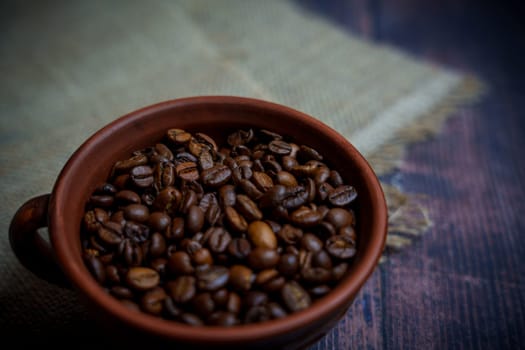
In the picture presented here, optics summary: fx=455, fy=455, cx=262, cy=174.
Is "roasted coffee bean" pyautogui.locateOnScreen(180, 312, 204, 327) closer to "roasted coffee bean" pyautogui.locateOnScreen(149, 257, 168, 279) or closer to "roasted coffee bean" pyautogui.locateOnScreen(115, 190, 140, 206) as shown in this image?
"roasted coffee bean" pyautogui.locateOnScreen(149, 257, 168, 279)

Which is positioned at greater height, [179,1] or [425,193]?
[179,1]

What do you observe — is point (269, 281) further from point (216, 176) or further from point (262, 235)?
point (216, 176)

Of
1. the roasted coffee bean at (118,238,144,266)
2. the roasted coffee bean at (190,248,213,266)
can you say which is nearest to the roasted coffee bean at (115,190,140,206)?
the roasted coffee bean at (118,238,144,266)

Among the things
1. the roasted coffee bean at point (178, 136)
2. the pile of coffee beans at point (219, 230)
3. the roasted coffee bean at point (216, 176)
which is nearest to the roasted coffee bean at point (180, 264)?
the pile of coffee beans at point (219, 230)

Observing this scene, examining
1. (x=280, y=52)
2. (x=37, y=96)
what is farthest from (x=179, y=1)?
(x=37, y=96)

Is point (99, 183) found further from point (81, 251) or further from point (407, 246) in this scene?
point (407, 246)

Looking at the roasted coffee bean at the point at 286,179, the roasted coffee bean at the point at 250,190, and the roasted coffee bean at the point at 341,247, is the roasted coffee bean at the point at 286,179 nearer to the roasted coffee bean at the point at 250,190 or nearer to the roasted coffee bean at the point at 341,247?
the roasted coffee bean at the point at 250,190
